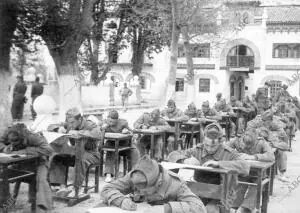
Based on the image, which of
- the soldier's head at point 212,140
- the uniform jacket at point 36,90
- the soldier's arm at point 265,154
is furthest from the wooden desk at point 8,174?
the uniform jacket at point 36,90


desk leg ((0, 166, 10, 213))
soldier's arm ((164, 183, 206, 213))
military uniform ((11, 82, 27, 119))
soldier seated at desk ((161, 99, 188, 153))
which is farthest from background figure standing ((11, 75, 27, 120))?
soldier's arm ((164, 183, 206, 213))

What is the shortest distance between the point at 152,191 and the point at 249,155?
3157 millimetres

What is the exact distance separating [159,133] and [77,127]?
238cm

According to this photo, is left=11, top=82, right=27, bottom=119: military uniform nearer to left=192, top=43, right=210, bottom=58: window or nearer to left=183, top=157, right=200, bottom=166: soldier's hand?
left=183, top=157, right=200, bottom=166: soldier's hand

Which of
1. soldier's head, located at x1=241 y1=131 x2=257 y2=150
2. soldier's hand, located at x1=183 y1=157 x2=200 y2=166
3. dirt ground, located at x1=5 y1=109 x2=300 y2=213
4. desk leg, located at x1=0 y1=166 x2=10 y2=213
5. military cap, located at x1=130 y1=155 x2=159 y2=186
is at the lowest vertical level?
dirt ground, located at x1=5 y1=109 x2=300 y2=213

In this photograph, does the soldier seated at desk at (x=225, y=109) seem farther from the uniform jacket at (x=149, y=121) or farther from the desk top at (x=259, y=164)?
the desk top at (x=259, y=164)

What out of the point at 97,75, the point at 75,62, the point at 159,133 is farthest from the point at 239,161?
the point at 97,75

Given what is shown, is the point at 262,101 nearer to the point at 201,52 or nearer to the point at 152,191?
the point at 152,191

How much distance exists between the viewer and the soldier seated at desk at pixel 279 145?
880 centimetres

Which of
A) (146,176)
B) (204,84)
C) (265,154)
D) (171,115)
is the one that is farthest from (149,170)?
(204,84)

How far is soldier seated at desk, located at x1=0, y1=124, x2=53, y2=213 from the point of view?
6.43 meters

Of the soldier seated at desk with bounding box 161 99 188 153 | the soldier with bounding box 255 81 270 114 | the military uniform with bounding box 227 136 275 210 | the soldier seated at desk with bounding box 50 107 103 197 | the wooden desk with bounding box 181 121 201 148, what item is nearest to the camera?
the military uniform with bounding box 227 136 275 210

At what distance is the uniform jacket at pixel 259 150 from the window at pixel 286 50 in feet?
95.2

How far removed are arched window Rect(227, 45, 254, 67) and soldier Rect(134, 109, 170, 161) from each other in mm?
26286
